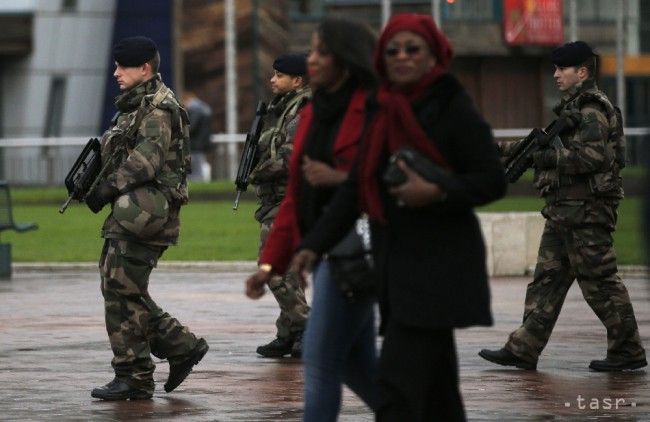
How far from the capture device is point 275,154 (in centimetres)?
1177

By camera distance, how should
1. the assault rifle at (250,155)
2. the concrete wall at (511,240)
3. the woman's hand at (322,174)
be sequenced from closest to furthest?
the woman's hand at (322,174), the assault rifle at (250,155), the concrete wall at (511,240)

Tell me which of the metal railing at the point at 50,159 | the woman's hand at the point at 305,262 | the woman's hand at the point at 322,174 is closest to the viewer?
the woman's hand at the point at 305,262

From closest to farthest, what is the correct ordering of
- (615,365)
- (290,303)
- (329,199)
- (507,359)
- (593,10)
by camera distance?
(329,199) → (615,365) → (507,359) → (290,303) → (593,10)

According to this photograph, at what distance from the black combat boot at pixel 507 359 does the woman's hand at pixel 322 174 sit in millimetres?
4257

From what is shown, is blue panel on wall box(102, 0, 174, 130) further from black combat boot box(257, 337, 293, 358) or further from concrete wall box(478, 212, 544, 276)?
black combat boot box(257, 337, 293, 358)

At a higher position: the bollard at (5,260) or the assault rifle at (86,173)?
the assault rifle at (86,173)

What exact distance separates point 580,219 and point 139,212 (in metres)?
2.65

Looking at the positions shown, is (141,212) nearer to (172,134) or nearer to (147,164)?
(147,164)

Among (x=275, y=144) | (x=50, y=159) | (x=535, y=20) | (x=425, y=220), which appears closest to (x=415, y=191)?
(x=425, y=220)

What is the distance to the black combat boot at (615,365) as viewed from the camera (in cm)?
1093

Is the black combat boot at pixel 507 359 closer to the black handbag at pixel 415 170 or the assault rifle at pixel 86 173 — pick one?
the assault rifle at pixel 86 173

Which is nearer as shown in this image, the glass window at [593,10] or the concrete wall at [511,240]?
the concrete wall at [511,240]

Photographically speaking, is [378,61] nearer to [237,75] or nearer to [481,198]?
[481,198]

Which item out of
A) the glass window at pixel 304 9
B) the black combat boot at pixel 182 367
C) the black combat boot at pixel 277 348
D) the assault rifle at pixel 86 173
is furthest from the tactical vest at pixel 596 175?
the glass window at pixel 304 9
